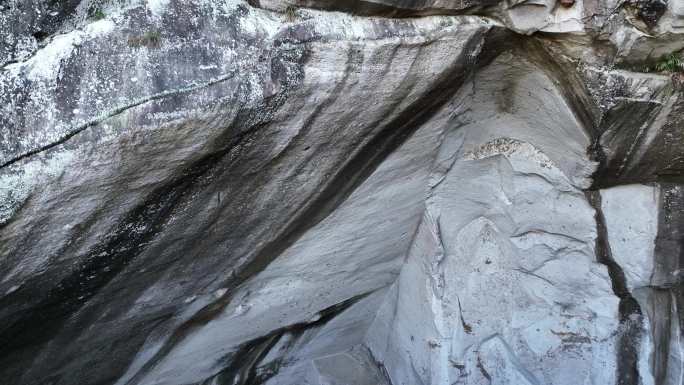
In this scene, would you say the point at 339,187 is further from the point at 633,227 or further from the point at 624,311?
the point at 624,311

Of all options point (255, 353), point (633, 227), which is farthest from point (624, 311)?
point (255, 353)

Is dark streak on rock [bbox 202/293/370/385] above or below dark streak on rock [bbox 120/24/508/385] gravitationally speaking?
below

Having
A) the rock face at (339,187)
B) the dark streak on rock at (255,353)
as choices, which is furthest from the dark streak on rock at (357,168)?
the dark streak on rock at (255,353)

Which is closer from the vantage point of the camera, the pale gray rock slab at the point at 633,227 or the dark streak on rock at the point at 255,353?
the pale gray rock slab at the point at 633,227

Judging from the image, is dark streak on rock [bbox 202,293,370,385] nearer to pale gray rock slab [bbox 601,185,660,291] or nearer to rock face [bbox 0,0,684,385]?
rock face [bbox 0,0,684,385]

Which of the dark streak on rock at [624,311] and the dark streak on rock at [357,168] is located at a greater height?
the dark streak on rock at [357,168]

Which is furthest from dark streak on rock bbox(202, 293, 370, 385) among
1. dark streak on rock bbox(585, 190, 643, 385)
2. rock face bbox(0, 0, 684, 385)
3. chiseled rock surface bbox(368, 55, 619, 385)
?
dark streak on rock bbox(585, 190, 643, 385)

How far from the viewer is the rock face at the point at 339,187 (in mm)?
1562

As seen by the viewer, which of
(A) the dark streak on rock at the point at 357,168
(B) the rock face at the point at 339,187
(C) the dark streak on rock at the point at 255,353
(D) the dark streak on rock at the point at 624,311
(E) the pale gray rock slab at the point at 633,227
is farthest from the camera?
(C) the dark streak on rock at the point at 255,353

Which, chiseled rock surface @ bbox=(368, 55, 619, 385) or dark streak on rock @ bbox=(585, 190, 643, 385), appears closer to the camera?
chiseled rock surface @ bbox=(368, 55, 619, 385)

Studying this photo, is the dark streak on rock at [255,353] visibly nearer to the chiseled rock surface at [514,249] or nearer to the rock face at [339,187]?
the rock face at [339,187]

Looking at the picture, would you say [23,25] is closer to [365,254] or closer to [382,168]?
[382,168]

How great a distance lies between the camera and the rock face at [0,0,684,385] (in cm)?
156

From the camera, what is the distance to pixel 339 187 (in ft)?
7.89
